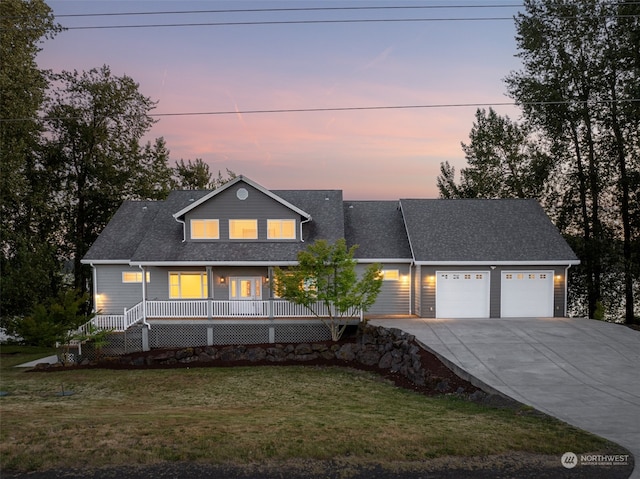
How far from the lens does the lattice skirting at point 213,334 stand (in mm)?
19719

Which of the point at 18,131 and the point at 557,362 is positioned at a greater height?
the point at 18,131

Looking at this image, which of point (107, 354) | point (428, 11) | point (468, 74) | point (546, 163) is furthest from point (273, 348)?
point (546, 163)

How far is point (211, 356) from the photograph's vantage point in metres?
18.4

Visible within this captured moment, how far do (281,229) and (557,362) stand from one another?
12556 millimetres

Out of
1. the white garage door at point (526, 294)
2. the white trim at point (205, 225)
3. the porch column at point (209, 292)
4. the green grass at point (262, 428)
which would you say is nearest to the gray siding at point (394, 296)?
the white garage door at point (526, 294)

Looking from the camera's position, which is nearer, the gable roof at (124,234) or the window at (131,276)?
the gable roof at (124,234)

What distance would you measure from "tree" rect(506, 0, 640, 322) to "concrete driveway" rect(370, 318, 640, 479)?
7616 millimetres

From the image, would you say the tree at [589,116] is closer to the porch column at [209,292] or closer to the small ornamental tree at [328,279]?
the small ornamental tree at [328,279]

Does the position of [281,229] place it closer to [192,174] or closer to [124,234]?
[124,234]

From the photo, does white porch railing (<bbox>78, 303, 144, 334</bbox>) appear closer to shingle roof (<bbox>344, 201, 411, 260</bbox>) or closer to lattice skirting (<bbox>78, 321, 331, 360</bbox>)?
lattice skirting (<bbox>78, 321, 331, 360</bbox>)

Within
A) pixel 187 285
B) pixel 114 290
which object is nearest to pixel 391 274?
pixel 187 285

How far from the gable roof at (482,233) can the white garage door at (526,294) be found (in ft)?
2.54

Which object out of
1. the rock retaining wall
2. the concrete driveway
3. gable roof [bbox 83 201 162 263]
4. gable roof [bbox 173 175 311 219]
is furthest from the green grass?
gable roof [bbox 173 175 311 219]

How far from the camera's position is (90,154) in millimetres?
30156
